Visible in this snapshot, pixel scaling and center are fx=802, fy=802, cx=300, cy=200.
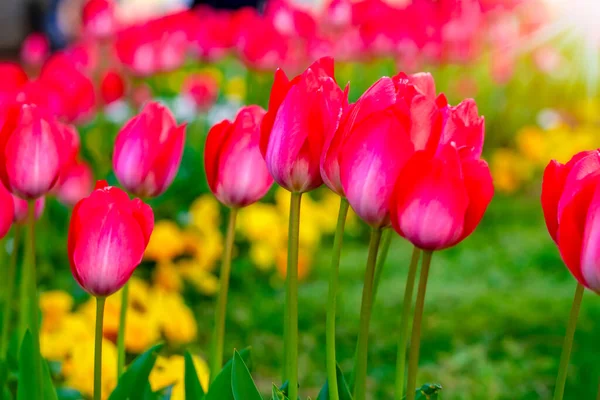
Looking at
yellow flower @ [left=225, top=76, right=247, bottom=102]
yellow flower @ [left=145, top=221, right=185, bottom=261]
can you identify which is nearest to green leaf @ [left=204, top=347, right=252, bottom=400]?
yellow flower @ [left=145, top=221, right=185, bottom=261]

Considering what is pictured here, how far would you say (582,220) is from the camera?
64 cm

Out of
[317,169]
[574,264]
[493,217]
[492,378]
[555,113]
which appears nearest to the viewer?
[574,264]

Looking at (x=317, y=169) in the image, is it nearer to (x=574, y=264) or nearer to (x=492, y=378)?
(x=574, y=264)

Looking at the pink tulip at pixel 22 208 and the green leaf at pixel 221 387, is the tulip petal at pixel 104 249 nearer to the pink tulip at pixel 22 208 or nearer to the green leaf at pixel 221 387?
the green leaf at pixel 221 387

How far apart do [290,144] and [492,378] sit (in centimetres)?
116

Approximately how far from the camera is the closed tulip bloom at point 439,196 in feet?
2.11

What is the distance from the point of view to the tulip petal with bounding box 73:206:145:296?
29.2 inches

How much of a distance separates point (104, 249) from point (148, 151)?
20 centimetres

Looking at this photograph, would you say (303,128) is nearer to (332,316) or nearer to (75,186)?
(332,316)

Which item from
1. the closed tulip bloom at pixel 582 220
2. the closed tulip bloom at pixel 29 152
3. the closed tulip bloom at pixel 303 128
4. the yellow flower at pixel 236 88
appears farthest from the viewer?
the yellow flower at pixel 236 88

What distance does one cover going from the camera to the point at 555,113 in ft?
13.9

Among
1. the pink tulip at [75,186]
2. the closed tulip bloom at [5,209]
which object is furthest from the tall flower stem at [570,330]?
the pink tulip at [75,186]

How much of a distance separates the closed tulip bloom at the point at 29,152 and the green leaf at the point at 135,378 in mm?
214

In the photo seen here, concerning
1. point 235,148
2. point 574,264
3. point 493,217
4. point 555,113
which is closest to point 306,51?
point 493,217
